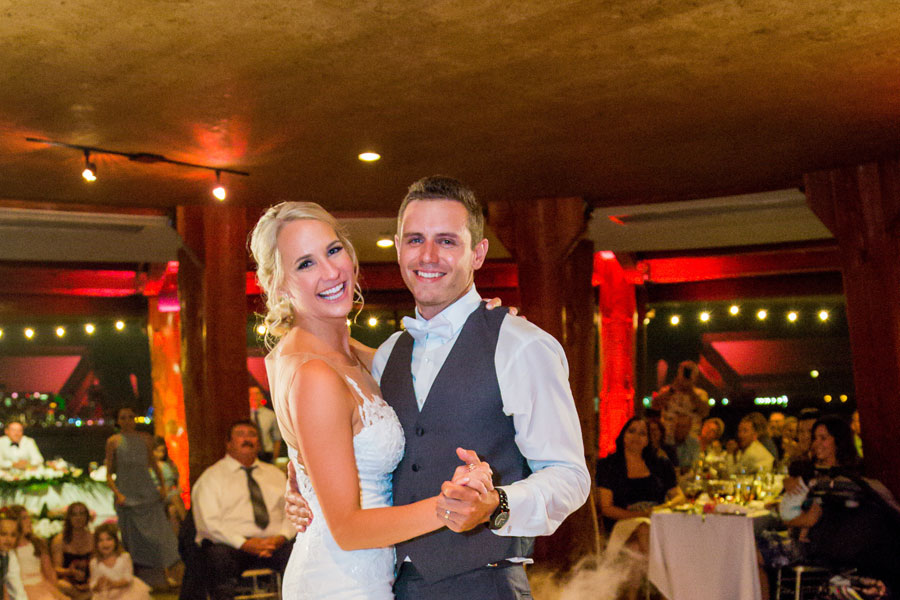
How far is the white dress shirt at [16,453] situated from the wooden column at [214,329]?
9.56 ft

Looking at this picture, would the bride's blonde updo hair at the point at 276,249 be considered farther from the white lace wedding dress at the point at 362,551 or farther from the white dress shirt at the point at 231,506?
the white dress shirt at the point at 231,506

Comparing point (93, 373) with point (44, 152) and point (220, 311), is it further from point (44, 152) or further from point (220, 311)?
point (44, 152)

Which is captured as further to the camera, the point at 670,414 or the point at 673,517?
the point at 670,414

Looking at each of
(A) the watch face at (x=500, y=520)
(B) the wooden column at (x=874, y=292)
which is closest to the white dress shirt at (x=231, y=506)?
(B) the wooden column at (x=874, y=292)

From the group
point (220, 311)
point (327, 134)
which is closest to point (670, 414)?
point (220, 311)

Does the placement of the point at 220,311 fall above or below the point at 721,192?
below

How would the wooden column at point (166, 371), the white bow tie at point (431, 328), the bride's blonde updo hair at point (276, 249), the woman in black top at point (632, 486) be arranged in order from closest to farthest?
the white bow tie at point (431, 328)
the bride's blonde updo hair at point (276, 249)
the woman in black top at point (632, 486)
the wooden column at point (166, 371)

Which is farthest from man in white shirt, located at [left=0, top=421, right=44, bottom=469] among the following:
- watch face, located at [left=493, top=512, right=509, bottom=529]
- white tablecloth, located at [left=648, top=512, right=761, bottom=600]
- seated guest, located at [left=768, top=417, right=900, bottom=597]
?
watch face, located at [left=493, top=512, right=509, bottom=529]

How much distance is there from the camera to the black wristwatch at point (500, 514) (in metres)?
1.82

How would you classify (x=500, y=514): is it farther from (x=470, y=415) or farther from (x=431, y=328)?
(x=431, y=328)

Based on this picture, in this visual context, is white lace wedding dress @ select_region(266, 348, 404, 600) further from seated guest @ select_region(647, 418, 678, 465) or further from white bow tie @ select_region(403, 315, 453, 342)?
seated guest @ select_region(647, 418, 678, 465)

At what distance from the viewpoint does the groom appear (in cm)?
198

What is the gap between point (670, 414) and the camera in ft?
32.0

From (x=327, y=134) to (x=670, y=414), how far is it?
5.65 metres
